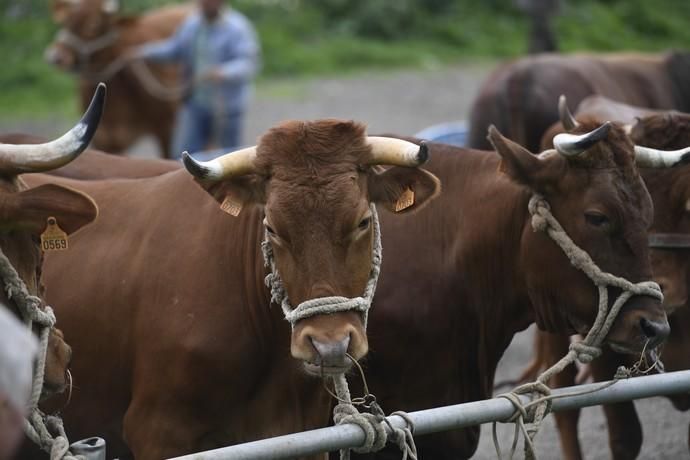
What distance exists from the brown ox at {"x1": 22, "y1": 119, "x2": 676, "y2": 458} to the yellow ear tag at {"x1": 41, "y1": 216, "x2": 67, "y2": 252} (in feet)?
2.00

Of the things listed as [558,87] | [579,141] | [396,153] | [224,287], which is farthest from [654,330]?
[558,87]

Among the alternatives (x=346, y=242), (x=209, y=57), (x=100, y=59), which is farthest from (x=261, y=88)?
(x=346, y=242)

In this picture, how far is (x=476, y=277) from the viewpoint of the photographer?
4645 mm

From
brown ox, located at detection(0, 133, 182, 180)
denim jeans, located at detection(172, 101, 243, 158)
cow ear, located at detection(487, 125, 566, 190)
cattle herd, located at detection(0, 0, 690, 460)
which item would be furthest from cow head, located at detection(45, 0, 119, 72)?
cow ear, located at detection(487, 125, 566, 190)

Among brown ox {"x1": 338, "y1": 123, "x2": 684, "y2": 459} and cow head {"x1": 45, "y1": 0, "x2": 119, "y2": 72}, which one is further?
cow head {"x1": 45, "y1": 0, "x2": 119, "y2": 72}

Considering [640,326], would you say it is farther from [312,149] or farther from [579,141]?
[312,149]

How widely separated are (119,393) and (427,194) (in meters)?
1.27

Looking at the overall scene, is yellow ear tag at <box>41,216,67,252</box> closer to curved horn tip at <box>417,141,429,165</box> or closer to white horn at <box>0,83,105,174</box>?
white horn at <box>0,83,105,174</box>

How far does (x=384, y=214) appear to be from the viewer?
188 inches

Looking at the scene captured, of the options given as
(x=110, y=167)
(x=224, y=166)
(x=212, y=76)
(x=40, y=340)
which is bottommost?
(x=212, y=76)

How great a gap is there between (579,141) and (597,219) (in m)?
0.28

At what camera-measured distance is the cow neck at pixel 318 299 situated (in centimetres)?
369

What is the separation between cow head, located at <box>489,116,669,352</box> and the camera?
423cm

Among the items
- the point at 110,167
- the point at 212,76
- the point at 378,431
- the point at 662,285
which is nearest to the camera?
the point at 378,431
